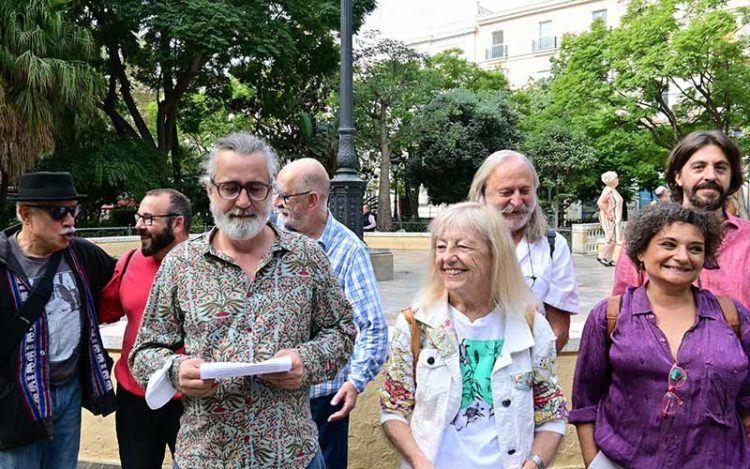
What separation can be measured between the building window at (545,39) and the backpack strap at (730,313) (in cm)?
4362

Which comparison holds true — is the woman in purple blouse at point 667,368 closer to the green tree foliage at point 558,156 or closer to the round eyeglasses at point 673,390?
the round eyeglasses at point 673,390

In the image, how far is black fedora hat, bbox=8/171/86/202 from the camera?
8.14 feet

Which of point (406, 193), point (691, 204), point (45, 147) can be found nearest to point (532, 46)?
point (406, 193)

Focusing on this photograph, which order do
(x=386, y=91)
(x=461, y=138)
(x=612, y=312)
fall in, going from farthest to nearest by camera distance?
1. (x=461, y=138)
2. (x=386, y=91)
3. (x=612, y=312)

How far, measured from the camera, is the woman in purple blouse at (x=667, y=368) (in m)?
1.97

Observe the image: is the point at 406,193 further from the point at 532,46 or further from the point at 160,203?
the point at 160,203

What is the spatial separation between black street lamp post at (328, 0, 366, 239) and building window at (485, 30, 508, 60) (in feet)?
127

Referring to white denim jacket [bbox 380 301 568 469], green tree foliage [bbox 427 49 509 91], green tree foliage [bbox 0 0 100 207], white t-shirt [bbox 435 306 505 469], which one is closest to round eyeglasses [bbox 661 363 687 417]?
white denim jacket [bbox 380 301 568 469]

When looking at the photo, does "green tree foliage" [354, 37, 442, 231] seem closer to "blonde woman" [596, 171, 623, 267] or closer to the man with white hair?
"blonde woman" [596, 171, 623, 267]

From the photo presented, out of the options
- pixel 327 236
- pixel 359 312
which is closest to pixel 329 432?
pixel 359 312

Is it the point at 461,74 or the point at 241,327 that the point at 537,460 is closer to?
the point at 241,327

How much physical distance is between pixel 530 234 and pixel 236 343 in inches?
55.3

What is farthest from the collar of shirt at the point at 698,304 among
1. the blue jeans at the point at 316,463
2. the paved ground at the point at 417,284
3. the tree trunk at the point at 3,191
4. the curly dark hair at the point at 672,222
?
the tree trunk at the point at 3,191

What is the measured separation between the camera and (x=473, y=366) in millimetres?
2004
